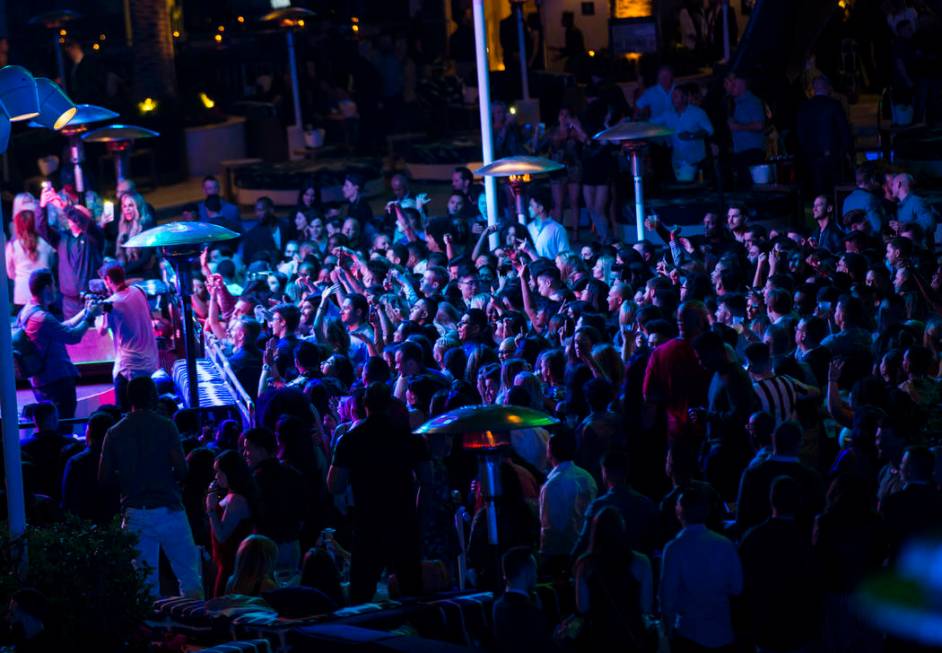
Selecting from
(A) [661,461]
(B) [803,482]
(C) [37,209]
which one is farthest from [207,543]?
(C) [37,209]

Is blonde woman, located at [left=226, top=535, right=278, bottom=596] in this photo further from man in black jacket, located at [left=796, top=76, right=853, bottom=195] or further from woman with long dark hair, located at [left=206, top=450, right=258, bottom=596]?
man in black jacket, located at [left=796, top=76, right=853, bottom=195]

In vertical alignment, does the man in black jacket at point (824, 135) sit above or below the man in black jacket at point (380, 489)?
above

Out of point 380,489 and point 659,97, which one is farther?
point 659,97

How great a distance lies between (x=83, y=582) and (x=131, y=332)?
18.4 ft

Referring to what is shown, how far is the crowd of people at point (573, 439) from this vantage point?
760 centimetres

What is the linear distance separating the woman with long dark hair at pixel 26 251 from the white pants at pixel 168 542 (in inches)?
381

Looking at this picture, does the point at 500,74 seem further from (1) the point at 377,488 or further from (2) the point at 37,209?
(1) the point at 377,488

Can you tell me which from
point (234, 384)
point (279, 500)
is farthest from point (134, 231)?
point (279, 500)

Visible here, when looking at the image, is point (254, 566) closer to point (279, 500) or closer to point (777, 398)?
point (279, 500)

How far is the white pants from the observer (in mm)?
9695

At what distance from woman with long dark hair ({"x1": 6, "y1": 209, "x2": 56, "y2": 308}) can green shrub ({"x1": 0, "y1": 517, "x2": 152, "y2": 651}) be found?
10.7m

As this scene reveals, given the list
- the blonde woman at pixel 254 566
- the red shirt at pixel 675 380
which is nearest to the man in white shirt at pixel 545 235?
the red shirt at pixel 675 380

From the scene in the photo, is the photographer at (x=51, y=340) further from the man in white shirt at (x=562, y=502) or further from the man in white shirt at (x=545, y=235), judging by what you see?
the man in white shirt at (x=562, y=502)

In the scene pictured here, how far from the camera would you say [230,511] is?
9.10 meters
